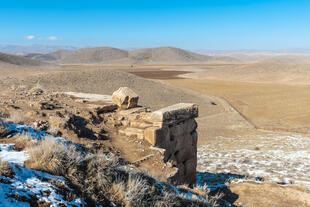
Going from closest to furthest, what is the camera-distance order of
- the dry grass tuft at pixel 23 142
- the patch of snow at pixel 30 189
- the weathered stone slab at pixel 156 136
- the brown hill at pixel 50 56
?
1. the patch of snow at pixel 30 189
2. the dry grass tuft at pixel 23 142
3. the weathered stone slab at pixel 156 136
4. the brown hill at pixel 50 56

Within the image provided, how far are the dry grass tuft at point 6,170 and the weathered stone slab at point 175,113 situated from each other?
4.25 meters

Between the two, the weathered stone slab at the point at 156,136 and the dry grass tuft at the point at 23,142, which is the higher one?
the dry grass tuft at the point at 23,142

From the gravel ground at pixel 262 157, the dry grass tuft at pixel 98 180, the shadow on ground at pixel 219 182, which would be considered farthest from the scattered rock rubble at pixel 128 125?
the gravel ground at pixel 262 157

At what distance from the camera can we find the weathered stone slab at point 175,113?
22.6 ft

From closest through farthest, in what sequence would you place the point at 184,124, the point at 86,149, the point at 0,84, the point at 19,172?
1. the point at 19,172
2. the point at 86,149
3. the point at 184,124
4. the point at 0,84

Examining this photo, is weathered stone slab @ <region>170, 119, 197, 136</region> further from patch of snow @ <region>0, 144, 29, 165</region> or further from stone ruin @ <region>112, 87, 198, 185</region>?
patch of snow @ <region>0, 144, 29, 165</region>

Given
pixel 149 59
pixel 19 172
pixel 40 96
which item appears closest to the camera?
pixel 19 172

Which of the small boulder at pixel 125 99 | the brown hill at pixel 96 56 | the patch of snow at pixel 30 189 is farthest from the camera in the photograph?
the brown hill at pixel 96 56

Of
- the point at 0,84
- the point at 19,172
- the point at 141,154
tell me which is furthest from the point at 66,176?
the point at 0,84

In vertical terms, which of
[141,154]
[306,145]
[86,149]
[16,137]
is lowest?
[306,145]

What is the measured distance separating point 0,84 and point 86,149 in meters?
15.0

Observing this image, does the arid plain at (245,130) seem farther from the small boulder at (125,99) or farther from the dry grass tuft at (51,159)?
the dry grass tuft at (51,159)

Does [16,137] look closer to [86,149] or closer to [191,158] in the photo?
[86,149]

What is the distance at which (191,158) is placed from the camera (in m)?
8.02
